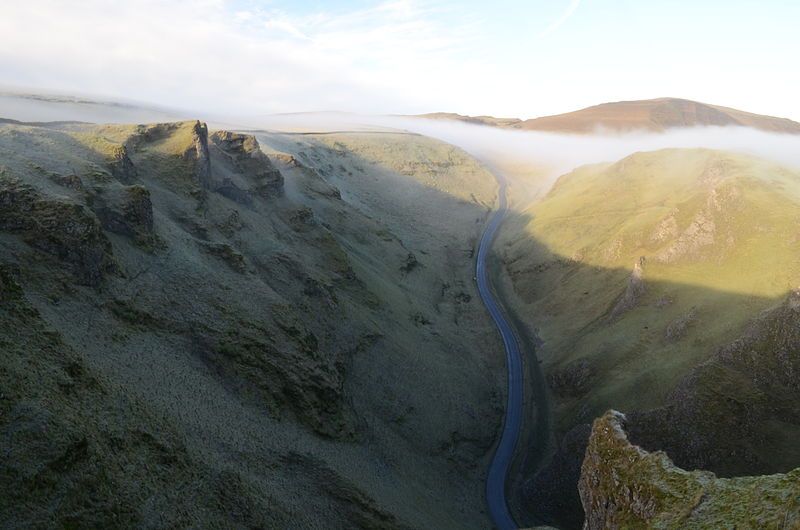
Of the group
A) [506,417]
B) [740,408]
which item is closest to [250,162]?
[506,417]

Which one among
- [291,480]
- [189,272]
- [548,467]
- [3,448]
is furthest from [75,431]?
[548,467]

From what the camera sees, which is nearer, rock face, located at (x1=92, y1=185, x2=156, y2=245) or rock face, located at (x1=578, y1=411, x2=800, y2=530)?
rock face, located at (x1=578, y1=411, x2=800, y2=530)

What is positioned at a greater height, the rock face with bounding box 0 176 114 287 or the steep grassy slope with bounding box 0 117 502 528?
the rock face with bounding box 0 176 114 287

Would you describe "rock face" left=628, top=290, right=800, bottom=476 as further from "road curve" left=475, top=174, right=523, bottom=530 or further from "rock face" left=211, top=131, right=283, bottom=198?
"rock face" left=211, top=131, right=283, bottom=198

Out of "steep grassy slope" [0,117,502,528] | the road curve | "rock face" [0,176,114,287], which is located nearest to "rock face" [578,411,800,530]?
"steep grassy slope" [0,117,502,528]

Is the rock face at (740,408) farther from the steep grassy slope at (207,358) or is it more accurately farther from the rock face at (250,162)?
the rock face at (250,162)

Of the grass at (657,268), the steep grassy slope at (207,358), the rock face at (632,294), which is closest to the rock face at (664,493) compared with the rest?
the steep grassy slope at (207,358)

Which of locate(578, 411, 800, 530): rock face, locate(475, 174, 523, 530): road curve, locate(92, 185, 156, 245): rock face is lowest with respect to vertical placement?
locate(475, 174, 523, 530): road curve
